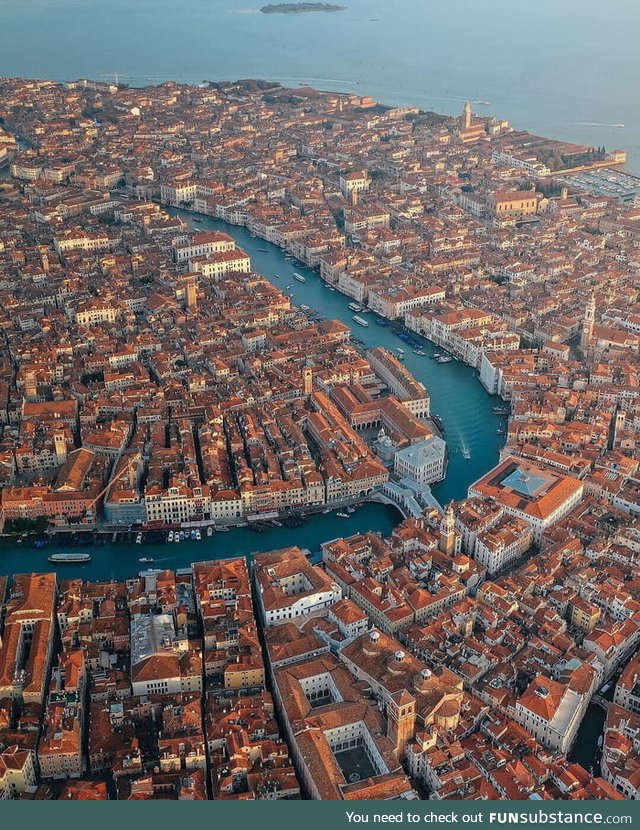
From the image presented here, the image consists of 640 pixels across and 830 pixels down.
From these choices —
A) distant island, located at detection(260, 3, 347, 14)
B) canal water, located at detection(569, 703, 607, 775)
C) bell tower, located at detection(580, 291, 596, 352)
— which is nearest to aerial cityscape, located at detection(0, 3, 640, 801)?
canal water, located at detection(569, 703, 607, 775)

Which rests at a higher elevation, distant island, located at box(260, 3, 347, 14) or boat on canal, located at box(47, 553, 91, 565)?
distant island, located at box(260, 3, 347, 14)

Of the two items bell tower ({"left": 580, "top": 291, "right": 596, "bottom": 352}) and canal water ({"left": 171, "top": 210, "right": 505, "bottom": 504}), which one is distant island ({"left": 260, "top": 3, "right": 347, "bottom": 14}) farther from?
bell tower ({"left": 580, "top": 291, "right": 596, "bottom": 352})

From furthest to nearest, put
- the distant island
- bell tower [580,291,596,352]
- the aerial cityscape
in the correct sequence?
the distant island
bell tower [580,291,596,352]
the aerial cityscape

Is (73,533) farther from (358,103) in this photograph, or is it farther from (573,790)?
(358,103)

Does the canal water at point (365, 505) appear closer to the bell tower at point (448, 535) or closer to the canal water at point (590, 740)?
the bell tower at point (448, 535)

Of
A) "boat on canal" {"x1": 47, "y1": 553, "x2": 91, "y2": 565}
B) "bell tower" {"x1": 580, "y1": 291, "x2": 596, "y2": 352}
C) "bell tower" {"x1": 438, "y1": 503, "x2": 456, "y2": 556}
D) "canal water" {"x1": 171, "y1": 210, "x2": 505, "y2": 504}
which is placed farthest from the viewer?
"bell tower" {"x1": 580, "y1": 291, "x2": 596, "y2": 352}

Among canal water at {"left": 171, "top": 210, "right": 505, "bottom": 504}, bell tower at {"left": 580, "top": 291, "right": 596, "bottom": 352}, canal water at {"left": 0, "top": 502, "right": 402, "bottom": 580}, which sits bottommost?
canal water at {"left": 0, "top": 502, "right": 402, "bottom": 580}

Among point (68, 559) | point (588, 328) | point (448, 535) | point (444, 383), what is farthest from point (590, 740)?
point (588, 328)

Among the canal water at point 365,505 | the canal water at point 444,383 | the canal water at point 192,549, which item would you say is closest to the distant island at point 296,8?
the canal water at point 444,383
